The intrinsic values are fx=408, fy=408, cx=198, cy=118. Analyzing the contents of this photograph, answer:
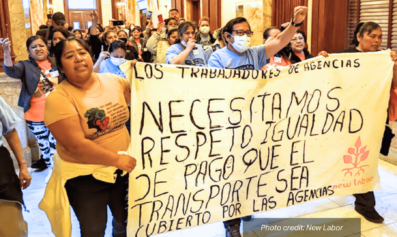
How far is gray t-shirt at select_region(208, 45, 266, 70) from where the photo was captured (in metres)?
3.25

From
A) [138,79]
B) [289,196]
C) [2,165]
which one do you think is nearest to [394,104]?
[289,196]

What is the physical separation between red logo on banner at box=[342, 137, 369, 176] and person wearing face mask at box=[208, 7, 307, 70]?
1.00 meters

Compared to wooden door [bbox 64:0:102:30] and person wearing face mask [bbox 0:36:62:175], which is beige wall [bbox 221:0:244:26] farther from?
wooden door [bbox 64:0:102:30]

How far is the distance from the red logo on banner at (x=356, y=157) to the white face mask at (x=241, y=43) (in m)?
1.16

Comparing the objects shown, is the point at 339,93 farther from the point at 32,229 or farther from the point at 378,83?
the point at 32,229

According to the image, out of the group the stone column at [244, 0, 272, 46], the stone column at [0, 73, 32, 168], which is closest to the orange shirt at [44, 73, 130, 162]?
the stone column at [0, 73, 32, 168]

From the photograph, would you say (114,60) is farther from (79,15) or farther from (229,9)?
(79,15)

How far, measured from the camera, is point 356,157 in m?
3.24

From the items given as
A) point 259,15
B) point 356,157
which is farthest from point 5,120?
point 259,15

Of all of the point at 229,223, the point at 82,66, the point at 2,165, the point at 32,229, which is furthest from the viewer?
the point at 32,229

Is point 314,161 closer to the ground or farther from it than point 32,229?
farther from it

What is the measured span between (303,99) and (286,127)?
243mm

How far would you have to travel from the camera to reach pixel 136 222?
2607 mm

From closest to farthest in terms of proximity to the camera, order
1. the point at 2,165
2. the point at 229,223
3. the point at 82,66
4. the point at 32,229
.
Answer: the point at 82,66, the point at 2,165, the point at 229,223, the point at 32,229
